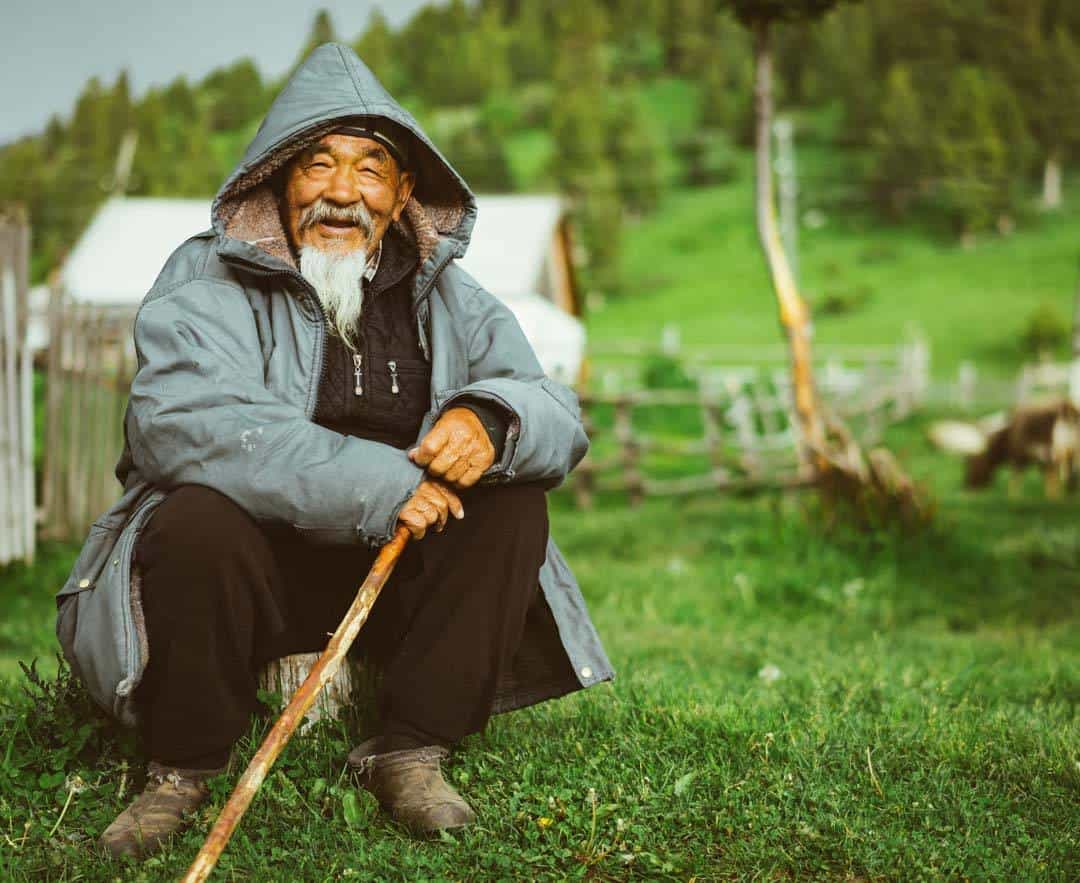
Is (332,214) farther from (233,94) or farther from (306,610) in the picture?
(233,94)

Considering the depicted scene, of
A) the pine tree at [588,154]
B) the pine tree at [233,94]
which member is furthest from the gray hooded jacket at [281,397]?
the pine tree at [588,154]

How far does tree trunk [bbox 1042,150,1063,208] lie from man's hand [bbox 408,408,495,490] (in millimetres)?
69689

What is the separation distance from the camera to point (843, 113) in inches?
3159

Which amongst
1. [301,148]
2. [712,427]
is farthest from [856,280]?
[301,148]

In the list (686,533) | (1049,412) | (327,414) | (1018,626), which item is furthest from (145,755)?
(1049,412)

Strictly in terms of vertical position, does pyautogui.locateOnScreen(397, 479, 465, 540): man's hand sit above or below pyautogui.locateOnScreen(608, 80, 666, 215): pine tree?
below

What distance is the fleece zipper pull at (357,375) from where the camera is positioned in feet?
9.90

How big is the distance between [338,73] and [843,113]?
82609 mm

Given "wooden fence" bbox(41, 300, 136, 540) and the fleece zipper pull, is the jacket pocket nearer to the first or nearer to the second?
the fleece zipper pull

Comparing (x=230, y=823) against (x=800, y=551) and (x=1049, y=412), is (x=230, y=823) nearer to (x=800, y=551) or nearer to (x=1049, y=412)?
(x=800, y=551)

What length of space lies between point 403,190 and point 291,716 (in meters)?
1.53

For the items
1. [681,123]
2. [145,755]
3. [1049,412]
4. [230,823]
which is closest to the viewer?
[230,823]

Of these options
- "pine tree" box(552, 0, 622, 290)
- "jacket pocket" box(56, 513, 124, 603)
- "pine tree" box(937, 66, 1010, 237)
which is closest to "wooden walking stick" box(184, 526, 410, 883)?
"jacket pocket" box(56, 513, 124, 603)

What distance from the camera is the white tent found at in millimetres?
16750
